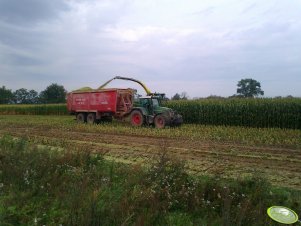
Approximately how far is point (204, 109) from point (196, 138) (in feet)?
35.2

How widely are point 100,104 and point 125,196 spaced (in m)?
18.9

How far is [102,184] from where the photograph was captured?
5969mm

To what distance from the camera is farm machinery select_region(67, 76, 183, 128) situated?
829 inches

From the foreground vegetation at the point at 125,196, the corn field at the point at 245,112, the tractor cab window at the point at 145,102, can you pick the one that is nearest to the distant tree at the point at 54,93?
the corn field at the point at 245,112

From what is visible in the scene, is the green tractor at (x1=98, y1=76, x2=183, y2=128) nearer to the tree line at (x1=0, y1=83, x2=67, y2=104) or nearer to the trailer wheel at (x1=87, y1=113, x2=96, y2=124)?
the trailer wheel at (x1=87, y1=113, x2=96, y2=124)

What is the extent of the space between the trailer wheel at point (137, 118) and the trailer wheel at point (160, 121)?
96 cm

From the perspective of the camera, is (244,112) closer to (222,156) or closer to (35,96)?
(222,156)

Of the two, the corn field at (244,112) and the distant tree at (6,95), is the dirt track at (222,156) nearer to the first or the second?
the corn field at (244,112)

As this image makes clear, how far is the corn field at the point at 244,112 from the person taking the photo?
22859 millimetres

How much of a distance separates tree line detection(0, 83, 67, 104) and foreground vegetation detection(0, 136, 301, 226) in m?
81.2

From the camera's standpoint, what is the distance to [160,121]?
20.8 meters

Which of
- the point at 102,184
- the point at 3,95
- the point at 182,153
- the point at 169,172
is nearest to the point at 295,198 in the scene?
the point at 169,172

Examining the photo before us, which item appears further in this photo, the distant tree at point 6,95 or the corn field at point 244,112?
the distant tree at point 6,95

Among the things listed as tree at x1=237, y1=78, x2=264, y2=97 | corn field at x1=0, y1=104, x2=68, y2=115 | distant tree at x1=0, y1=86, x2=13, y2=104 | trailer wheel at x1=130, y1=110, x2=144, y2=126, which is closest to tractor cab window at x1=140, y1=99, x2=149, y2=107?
trailer wheel at x1=130, y1=110, x2=144, y2=126
